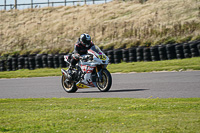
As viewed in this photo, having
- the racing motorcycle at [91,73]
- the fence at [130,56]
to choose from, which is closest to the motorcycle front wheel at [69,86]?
the racing motorcycle at [91,73]

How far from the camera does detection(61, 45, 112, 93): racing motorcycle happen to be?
11.3 metres

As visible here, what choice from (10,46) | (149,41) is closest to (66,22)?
(10,46)

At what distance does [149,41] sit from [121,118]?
2763 centimetres

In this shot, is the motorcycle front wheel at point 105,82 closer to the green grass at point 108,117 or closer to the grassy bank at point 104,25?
the green grass at point 108,117

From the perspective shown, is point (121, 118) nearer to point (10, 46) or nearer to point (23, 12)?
point (10, 46)

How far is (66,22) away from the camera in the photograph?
46812 mm

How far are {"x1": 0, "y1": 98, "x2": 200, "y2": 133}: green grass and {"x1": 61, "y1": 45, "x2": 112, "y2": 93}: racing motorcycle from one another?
8.86ft

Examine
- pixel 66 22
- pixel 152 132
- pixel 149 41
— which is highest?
pixel 66 22

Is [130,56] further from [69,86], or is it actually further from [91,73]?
[91,73]

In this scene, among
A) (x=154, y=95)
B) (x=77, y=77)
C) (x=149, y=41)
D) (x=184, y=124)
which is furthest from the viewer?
(x=149, y=41)

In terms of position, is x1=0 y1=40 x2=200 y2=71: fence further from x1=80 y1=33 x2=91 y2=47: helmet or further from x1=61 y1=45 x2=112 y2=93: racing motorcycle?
x1=80 y1=33 x2=91 y2=47: helmet

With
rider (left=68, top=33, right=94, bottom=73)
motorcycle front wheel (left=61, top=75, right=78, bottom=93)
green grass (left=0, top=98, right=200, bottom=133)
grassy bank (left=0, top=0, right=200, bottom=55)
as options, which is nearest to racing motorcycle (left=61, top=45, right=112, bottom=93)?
motorcycle front wheel (left=61, top=75, right=78, bottom=93)

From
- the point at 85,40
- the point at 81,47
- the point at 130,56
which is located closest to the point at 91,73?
the point at 81,47

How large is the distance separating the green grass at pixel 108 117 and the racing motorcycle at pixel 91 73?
8.86 feet
